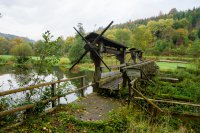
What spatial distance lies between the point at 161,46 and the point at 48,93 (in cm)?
6913

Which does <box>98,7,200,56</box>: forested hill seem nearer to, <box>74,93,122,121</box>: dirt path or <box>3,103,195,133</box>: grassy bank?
<box>74,93,122,121</box>: dirt path

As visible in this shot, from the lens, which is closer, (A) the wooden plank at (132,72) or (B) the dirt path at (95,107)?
(B) the dirt path at (95,107)

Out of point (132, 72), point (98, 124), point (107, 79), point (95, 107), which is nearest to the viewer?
point (98, 124)

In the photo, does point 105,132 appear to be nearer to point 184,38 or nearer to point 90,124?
point 90,124

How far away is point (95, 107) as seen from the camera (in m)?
7.95

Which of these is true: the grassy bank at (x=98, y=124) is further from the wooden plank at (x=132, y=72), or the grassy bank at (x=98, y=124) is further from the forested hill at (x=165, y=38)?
the forested hill at (x=165, y=38)

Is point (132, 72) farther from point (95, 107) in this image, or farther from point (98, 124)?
point (98, 124)

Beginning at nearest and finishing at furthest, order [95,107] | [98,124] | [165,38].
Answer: [98,124] → [95,107] → [165,38]

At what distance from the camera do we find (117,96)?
9.87 metres

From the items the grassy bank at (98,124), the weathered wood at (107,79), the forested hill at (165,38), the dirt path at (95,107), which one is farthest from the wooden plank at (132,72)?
the forested hill at (165,38)

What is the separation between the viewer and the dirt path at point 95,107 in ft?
22.5

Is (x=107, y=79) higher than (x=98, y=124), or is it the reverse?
(x=107, y=79)

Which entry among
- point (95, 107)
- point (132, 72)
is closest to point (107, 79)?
point (132, 72)

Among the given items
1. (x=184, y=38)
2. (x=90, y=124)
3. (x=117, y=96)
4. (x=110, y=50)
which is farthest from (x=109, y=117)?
(x=184, y=38)
